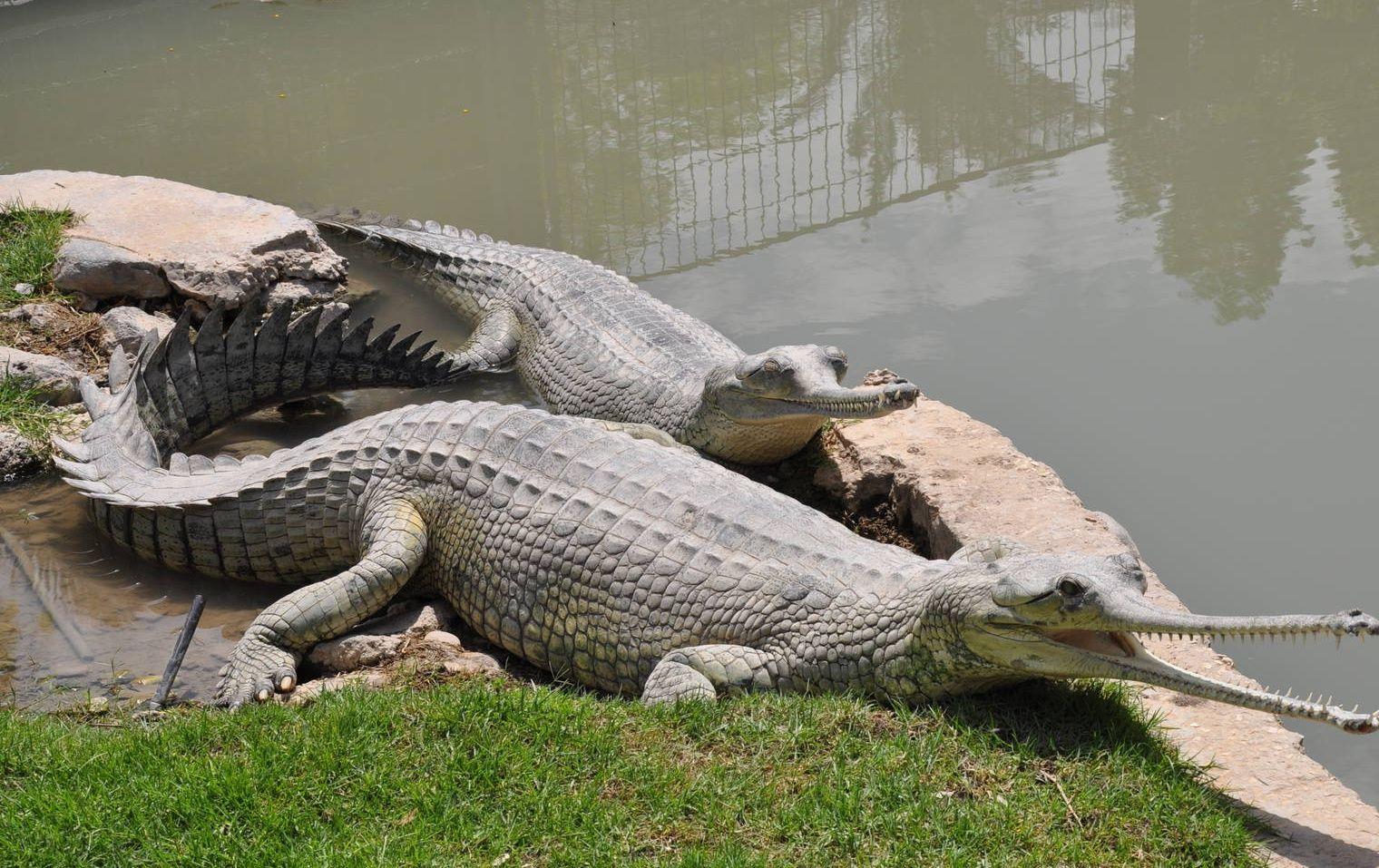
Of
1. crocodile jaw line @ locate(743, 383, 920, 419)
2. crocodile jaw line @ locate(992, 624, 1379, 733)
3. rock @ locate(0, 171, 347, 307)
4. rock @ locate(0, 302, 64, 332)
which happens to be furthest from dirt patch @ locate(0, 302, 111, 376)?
crocodile jaw line @ locate(992, 624, 1379, 733)

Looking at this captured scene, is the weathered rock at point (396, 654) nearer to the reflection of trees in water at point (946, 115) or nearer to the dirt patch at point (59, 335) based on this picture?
the dirt patch at point (59, 335)

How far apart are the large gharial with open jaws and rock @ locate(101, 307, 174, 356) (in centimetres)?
175

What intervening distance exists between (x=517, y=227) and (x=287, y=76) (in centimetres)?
473

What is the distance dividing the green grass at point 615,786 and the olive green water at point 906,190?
1.22 metres

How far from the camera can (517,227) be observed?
973 cm

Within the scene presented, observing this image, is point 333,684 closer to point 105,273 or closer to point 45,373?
point 45,373

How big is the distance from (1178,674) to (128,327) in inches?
233

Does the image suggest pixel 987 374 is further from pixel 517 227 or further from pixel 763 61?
pixel 763 61

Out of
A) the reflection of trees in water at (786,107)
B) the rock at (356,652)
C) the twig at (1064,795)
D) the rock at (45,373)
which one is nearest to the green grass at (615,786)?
the twig at (1064,795)

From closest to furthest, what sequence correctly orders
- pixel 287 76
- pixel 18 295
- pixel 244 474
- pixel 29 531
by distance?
1. pixel 244 474
2. pixel 29 531
3. pixel 18 295
4. pixel 287 76

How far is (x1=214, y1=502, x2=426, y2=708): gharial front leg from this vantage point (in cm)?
486

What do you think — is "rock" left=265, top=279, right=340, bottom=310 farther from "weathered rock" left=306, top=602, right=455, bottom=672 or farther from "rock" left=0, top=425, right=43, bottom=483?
"weathered rock" left=306, top=602, right=455, bottom=672

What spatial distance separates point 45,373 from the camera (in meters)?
6.64

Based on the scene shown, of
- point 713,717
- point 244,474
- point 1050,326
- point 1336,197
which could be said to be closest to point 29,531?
point 244,474
